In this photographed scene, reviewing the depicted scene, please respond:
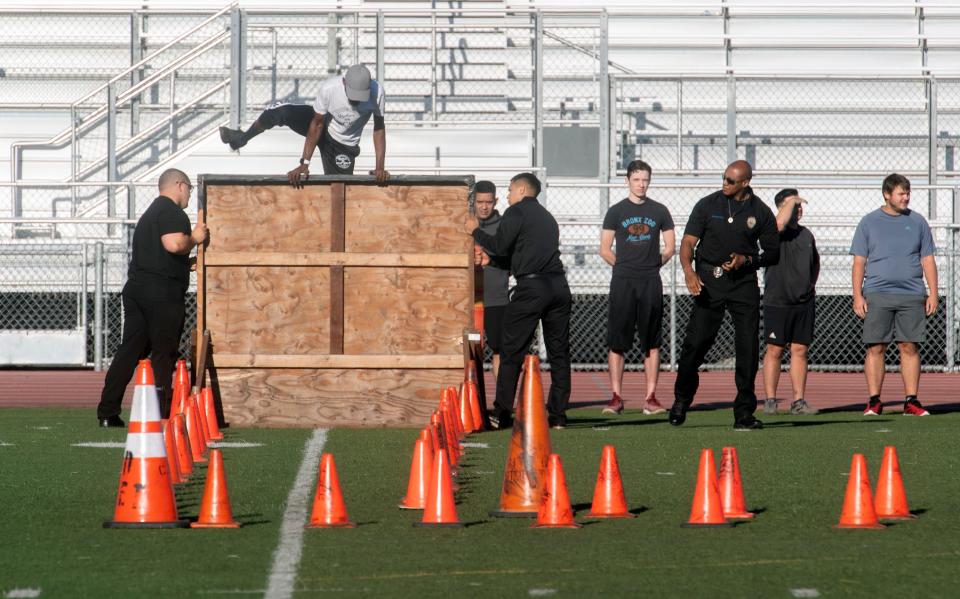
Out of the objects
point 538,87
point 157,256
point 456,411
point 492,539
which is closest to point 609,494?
point 492,539

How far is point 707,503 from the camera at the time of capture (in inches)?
255

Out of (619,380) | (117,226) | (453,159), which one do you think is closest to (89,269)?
(117,226)

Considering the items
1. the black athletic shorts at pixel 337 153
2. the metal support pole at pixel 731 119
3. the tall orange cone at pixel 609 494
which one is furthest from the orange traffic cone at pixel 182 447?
the metal support pole at pixel 731 119

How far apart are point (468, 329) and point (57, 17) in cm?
1620

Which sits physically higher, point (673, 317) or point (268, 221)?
point (268, 221)

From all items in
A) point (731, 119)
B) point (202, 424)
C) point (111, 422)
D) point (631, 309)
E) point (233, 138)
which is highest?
point (731, 119)

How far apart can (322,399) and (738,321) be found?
122 inches

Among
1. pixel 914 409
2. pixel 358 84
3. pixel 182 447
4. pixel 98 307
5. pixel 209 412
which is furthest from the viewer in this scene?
pixel 98 307

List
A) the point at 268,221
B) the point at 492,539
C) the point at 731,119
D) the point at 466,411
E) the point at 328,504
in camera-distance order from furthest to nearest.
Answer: the point at 731,119, the point at 268,221, the point at 466,411, the point at 328,504, the point at 492,539

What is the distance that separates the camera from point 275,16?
24016 millimetres

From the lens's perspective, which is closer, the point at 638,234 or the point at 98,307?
the point at 638,234

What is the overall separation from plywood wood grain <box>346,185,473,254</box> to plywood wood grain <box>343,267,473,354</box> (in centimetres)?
22

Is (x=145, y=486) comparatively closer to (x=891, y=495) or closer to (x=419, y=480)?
(x=419, y=480)

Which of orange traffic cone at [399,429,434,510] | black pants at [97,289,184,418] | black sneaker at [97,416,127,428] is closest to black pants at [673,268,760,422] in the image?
black pants at [97,289,184,418]
